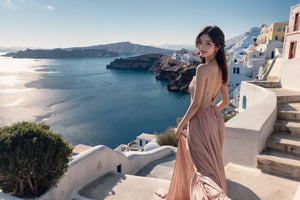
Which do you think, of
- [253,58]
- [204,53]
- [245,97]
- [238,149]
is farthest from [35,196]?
[253,58]

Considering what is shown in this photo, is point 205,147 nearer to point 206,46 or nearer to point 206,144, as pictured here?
point 206,144

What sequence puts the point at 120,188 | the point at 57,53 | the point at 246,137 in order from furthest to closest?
1. the point at 57,53
2. the point at 120,188
3. the point at 246,137

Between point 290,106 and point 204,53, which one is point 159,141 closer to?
point 290,106

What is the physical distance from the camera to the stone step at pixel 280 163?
9.00 ft

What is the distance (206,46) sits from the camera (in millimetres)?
1851

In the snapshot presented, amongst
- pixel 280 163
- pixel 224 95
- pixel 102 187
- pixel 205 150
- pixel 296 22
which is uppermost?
pixel 296 22

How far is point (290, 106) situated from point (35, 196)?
4361 mm

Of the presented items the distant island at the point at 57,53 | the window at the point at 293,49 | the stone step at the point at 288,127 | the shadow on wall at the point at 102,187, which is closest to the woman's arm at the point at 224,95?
the stone step at the point at 288,127

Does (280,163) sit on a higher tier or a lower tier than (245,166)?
higher

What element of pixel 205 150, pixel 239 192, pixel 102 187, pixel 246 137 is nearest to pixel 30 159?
pixel 102 187

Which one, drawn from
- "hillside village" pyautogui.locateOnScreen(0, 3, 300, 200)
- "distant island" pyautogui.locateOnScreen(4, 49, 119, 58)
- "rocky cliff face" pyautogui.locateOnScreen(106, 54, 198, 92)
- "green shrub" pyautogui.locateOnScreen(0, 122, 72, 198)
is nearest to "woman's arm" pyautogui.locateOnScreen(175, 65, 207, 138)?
"hillside village" pyautogui.locateOnScreen(0, 3, 300, 200)

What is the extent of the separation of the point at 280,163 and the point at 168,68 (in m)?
61.3

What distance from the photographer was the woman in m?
1.82

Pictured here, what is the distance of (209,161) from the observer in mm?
1871
